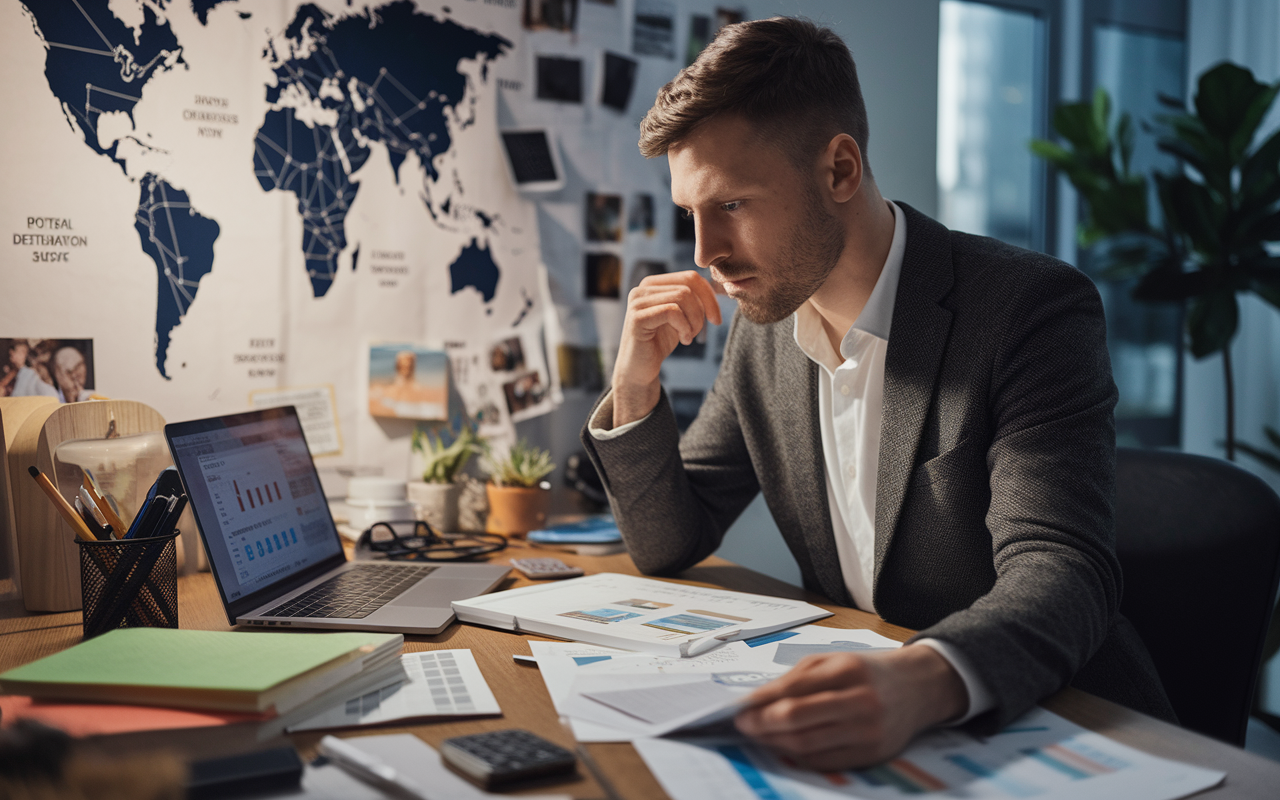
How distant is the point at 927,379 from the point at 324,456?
946mm

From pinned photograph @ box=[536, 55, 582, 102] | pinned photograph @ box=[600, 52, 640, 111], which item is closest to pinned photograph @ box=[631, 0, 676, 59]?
pinned photograph @ box=[600, 52, 640, 111]

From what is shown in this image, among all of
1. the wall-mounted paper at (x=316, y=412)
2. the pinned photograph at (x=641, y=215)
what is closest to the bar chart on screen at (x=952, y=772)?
the wall-mounted paper at (x=316, y=412)

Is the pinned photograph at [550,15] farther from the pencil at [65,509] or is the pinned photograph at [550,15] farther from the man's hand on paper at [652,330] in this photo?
the pencil at [65,509]

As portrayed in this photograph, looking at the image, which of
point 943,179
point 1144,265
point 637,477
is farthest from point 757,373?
point 1144,265

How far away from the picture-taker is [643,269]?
5.42ft

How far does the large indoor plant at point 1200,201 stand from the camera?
2.08 meters

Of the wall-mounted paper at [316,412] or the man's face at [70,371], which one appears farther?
the wall-mounted paper at [316,412]

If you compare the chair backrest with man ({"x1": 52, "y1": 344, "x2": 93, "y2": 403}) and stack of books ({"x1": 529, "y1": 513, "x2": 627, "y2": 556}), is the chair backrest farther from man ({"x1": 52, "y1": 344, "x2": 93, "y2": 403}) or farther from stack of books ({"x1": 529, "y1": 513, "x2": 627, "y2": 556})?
man ({"x1": 52, "y1": 344, "x2": 93, "y2": 403})

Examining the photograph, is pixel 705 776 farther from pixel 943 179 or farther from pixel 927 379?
pixel 943 179

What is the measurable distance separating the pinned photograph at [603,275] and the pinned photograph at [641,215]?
77 mm

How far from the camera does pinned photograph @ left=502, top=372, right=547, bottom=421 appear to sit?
1539mm

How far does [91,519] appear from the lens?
845 mm

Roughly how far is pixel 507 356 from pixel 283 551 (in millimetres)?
630

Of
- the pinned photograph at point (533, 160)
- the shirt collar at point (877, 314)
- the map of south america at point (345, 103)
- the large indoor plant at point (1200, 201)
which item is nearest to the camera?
the shirt collar at point (877, 314)
